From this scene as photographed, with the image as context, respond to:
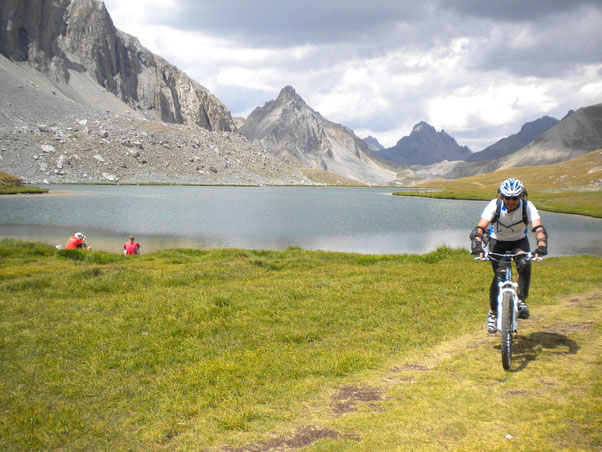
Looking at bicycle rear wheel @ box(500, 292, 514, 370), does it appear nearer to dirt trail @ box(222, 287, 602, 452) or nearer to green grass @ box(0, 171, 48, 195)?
dirt trail @ box(222, 287, 602, 452)

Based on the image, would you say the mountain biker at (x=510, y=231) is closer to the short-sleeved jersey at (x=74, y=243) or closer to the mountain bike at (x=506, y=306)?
the mountain bike at (x=506, y=306)

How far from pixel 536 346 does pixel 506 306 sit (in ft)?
5.86

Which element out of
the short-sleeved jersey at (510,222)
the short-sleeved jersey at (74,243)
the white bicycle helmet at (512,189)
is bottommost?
the short-sleeved jersey at (74,243)

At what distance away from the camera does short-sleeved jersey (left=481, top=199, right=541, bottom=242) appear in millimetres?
A: 9805

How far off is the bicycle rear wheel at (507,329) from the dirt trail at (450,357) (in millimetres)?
250

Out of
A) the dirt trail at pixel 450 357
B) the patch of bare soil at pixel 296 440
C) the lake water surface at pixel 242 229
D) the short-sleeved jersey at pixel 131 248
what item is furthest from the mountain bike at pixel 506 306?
the lake water surface at pixel 242 229

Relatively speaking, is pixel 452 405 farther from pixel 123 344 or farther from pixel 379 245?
pixel 379 245

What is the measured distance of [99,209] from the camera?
221 feet

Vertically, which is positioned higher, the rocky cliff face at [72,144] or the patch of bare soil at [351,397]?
the rocky cliff face at [72,144]

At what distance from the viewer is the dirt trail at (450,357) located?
6586mm

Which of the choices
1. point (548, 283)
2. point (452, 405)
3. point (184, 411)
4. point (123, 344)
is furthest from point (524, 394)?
point (548, 283)

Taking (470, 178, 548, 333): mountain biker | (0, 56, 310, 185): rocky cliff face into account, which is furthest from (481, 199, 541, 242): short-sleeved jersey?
(0, 56, 310, 185): rocky cliff face

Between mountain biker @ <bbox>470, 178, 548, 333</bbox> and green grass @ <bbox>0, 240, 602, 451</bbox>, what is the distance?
1.58m

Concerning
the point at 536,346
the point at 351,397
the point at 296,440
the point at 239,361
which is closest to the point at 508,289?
the point at 536,346
